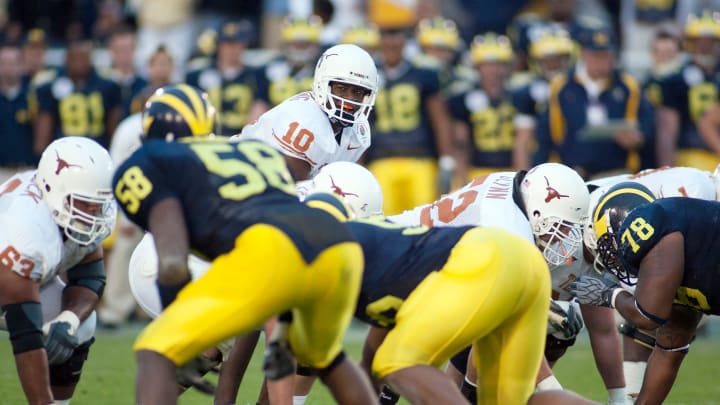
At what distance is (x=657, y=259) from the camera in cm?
498

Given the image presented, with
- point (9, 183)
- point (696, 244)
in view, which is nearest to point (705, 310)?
point (696, 244)

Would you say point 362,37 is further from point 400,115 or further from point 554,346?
point 554,346

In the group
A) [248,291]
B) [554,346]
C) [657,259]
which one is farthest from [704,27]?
[248,291]

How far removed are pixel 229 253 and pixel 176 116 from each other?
1.91 ft

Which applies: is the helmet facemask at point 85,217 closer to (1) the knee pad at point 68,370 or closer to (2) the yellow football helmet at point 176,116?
(1) the knee pad at point 68,370

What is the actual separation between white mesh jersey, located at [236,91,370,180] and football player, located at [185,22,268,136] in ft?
13.8

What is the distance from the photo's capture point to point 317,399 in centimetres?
657

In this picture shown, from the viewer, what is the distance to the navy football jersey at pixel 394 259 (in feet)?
14.4

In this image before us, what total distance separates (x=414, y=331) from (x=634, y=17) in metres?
8.37

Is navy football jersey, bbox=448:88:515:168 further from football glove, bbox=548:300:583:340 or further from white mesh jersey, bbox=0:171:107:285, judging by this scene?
white mesh jersey, bbox=0:171:107:285

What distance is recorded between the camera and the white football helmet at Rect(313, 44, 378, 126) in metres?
6.02

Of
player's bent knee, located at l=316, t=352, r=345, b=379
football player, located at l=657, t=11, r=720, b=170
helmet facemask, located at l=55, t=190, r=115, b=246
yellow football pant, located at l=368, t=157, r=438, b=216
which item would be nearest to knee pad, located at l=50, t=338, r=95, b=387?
helmet facemask, located at l=55, t=190, r=115, b=246

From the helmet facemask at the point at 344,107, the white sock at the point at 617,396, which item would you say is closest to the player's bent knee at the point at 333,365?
the helmet facemask at the point at 344,107

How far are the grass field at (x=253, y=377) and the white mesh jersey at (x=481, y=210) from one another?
1313 millimetres
